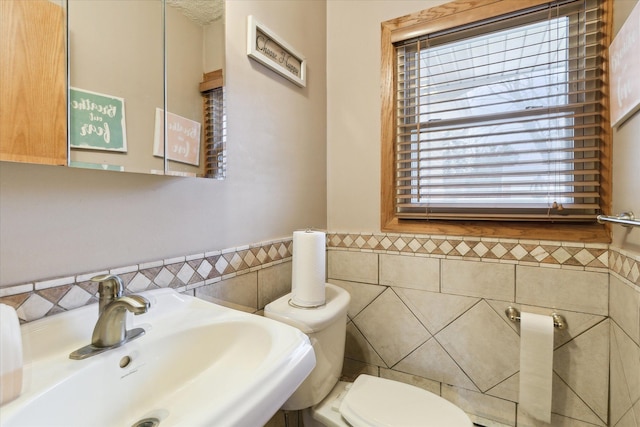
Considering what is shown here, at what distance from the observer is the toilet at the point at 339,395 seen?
96 cm

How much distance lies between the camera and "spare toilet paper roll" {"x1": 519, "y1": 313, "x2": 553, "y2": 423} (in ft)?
3.48

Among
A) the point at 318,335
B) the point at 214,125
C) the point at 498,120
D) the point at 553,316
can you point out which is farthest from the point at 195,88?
the point at 553,316

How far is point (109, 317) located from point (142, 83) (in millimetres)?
589

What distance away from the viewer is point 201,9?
0.91 meters

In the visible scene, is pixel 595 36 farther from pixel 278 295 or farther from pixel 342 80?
pixel 278 295

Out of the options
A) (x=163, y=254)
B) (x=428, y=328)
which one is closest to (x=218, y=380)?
(x=163, y=254)

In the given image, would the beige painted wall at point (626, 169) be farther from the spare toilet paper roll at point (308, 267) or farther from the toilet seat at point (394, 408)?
the spare toilet paper roll at point (308, 267)

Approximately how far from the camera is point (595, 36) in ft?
3.56

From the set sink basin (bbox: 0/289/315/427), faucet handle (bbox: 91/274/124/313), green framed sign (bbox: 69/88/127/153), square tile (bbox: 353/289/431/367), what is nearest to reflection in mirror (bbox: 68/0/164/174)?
green framed sign (bbox: 69/88/127/153)

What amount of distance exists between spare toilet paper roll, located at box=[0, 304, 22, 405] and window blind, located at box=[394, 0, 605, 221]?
4.25 feet

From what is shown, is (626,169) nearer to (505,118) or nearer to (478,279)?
(505,118)

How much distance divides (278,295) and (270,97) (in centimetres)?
84

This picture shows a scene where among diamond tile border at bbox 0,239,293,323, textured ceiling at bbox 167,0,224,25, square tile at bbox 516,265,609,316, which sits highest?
textured ceiling at bbox 167,0,224,25

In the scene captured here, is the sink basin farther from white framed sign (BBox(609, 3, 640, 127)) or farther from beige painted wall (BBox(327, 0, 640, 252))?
white framed sign (BBox(609, 3, 640, 127))
